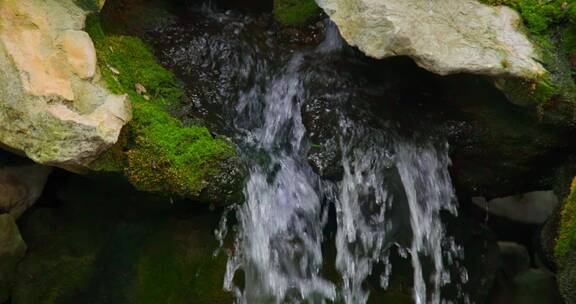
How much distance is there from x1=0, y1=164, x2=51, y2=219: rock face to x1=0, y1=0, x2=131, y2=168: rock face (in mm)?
851

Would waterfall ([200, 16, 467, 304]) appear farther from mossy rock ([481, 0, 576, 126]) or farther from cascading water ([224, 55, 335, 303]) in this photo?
mossy rock ([481, 0, 576, 126])

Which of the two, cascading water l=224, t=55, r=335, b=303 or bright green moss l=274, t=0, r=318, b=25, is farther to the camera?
bright green moss l=274, t=0, r=318, b=25

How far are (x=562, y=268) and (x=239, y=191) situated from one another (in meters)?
2.19

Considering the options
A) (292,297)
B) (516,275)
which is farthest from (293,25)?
(516,275)

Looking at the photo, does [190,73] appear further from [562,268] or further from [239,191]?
[562,268]

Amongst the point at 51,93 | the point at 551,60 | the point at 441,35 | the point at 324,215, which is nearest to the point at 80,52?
the point at 51,93

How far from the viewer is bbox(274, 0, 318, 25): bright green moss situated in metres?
5.31

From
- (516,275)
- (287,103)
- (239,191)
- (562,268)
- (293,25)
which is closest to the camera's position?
(562,268)

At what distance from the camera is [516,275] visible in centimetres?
600

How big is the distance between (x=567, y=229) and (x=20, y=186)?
385 cm

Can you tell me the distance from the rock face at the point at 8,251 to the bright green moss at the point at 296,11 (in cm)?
277

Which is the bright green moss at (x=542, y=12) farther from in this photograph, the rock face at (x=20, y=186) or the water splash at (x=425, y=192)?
the rock face at (x=20, y=186)

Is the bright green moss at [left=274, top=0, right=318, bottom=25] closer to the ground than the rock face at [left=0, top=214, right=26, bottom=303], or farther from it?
farther from it

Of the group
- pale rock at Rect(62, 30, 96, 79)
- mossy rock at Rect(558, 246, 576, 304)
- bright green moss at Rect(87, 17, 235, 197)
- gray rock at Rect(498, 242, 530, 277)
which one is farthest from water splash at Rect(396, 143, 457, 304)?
pale rock at Rect(62, 30, 96, 79)
